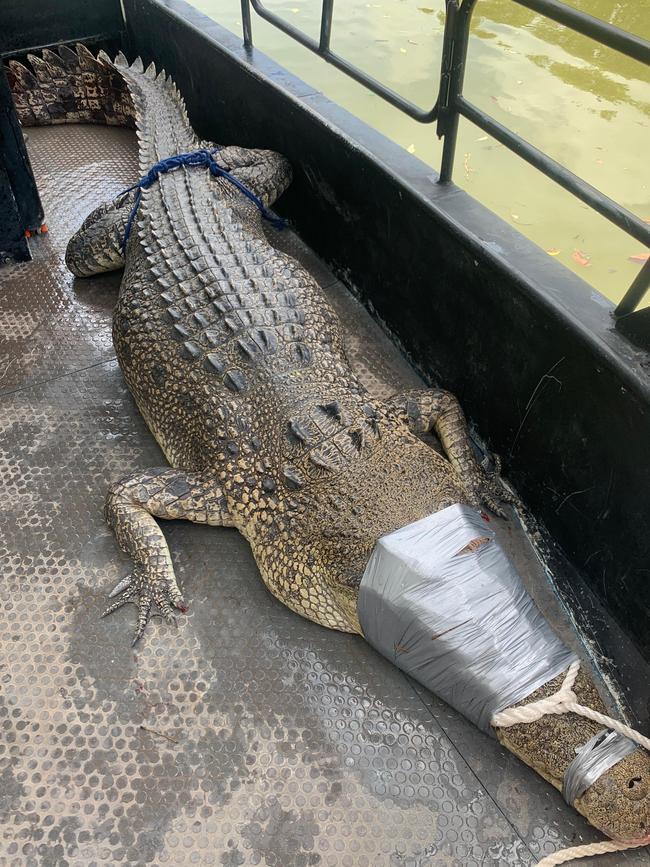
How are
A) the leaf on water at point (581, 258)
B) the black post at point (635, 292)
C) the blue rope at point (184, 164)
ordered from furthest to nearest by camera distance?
the leaf on water at point (581, 258) → the blue rope at point (184, 164) → the black post at point (635, 292)

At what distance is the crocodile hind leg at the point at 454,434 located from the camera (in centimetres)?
269

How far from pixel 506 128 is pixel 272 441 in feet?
4.64

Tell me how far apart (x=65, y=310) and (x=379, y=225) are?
1883 mm

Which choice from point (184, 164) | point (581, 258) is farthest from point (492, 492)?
point (184, 164)

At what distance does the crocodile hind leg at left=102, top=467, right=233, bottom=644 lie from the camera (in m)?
2.46

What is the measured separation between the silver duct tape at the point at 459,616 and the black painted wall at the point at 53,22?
5.11 metres

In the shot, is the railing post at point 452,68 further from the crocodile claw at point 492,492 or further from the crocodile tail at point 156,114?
the crocodile tail at point 156,114

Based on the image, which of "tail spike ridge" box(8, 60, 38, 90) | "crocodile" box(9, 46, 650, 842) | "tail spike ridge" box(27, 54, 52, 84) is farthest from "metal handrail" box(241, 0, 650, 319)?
"tail spike ridge" box(8, 60, 38, 90)

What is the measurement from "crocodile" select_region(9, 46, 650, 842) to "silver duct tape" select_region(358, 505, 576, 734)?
2.7 inches

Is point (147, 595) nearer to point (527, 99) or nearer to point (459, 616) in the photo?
point (459, 616)

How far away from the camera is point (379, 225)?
3.21m

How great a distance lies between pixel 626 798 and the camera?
5.41 feet

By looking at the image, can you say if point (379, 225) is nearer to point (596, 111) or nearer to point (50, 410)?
point (50, 410)

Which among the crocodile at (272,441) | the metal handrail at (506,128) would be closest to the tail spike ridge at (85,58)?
the crocodile at (272,441)
